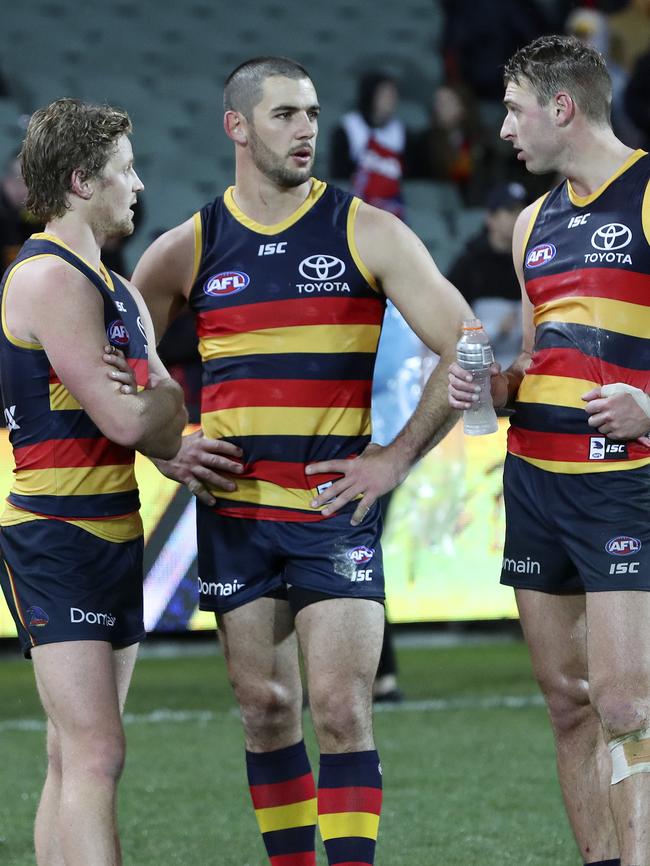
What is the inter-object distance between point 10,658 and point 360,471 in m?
5.51

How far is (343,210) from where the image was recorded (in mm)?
4297

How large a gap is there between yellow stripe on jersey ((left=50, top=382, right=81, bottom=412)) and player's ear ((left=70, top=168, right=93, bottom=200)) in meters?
0.49

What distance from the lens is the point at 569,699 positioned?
4152mm

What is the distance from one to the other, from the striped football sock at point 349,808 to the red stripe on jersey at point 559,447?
0.95 meters

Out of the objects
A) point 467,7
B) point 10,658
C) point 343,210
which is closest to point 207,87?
point 467,7

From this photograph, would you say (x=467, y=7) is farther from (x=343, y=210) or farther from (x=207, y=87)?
(x=343, y=210)

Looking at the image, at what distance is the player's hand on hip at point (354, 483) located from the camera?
13.7 ft

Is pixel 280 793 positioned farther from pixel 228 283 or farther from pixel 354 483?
pixel 228 283

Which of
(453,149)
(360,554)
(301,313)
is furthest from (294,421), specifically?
(453,149)

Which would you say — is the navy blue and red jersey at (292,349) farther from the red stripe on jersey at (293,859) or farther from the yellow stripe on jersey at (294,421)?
the red stripe on jersey at (293,859)

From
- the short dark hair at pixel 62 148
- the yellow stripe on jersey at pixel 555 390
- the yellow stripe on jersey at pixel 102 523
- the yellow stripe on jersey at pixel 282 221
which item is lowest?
the yellow stripe on jersey at pixel 102 523

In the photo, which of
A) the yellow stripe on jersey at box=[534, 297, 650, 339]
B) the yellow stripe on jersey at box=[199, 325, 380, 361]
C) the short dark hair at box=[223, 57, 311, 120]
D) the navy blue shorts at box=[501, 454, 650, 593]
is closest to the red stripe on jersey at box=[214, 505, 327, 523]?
the yellow stripe on jersey at box=[199, 325, 380, 361]

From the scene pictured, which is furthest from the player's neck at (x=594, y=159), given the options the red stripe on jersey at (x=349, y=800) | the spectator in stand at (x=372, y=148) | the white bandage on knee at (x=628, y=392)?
the spectator in stand at (x=372, y=148)

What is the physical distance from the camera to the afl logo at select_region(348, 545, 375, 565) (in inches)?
164
